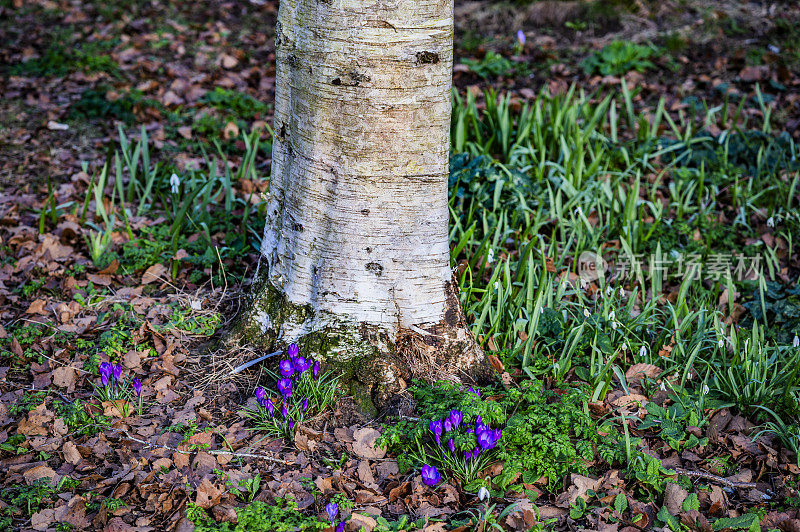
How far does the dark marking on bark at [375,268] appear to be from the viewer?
2205mm

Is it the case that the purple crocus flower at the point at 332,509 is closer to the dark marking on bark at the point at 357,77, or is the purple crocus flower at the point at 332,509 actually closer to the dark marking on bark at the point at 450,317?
the dark marking on bark at the point at 450,317

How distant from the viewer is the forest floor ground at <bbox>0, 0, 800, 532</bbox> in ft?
6.55

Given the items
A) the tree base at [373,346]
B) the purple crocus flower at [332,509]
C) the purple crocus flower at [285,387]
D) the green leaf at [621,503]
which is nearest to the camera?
the purple crocus flower at [332,509]

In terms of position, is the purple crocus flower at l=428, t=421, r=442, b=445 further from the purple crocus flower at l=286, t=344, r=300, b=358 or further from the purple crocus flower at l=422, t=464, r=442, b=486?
the purple crocus flower at l=286, t=344, r=300, b=358

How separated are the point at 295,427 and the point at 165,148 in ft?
7.98

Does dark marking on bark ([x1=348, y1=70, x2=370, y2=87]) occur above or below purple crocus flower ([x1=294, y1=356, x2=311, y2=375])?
above

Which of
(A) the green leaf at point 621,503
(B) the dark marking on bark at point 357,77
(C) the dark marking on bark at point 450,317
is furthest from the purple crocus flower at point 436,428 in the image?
(B) the dark marking on bark at point 357,77

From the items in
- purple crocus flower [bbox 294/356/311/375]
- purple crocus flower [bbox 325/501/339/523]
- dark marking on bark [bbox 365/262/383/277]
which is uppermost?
dark marking on bark [bbox 365/262/383/277]

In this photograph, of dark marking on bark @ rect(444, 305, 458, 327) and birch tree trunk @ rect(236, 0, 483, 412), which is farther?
dark marking on bark @ rect(444, 305, 458, 327)

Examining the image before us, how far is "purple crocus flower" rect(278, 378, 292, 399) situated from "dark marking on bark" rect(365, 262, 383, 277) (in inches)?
18.6

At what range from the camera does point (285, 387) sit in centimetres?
Result: 215

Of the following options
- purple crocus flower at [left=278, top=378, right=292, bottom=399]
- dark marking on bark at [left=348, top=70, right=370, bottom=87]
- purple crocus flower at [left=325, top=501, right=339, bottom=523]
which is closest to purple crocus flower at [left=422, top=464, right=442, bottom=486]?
purple crocus flower at [left=325, top=501, right=339, bottom=523]

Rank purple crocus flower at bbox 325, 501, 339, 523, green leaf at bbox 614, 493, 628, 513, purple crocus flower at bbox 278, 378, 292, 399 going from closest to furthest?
purple crocus flower at bbox 325, 501, 339, 523
green leaf at bbox 614, 493, 628, 513
purple crocus flower at bbox 278, 378, 292, 399

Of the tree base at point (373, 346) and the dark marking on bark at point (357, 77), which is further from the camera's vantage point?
the tree base at point (373, 346)
